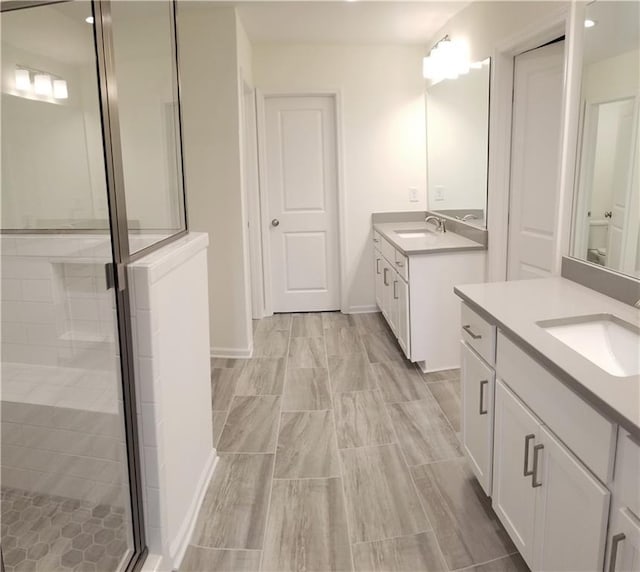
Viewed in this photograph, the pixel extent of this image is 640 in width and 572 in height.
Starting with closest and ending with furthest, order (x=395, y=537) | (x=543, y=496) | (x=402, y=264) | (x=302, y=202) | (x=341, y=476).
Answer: (x=543, y=496) → (x=395, y=537) → (x=341, y=476) → (x=402, y=264) → (x=302, y=202)

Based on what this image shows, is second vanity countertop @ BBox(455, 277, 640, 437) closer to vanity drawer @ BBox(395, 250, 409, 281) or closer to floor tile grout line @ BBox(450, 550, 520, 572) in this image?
floor tile grout line @ BBox(450, 550, 520, 572)

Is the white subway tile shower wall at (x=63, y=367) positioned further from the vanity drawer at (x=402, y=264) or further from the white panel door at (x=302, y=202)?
the white panel door at (x=302, y=202)

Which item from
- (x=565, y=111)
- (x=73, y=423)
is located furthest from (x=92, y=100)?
(x=565, y=111)

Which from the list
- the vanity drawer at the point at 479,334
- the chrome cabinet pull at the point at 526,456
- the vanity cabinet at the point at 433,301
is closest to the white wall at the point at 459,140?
the vanity cabinet at the point at 433,301

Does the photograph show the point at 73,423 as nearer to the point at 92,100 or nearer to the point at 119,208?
the point at 119,208

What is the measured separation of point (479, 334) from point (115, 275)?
134 centimetres

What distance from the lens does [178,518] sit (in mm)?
1910

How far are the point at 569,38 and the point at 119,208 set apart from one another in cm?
207

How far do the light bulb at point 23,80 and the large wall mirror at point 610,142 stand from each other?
7.25ft

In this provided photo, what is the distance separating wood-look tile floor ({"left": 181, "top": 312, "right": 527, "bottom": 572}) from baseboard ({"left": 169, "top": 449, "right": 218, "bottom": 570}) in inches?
1.2

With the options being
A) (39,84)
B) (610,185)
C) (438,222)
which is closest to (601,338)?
(610,185)

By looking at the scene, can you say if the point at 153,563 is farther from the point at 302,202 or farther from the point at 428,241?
the point at 302,202

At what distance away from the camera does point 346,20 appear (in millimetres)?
3844

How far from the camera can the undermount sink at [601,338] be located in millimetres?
1706
